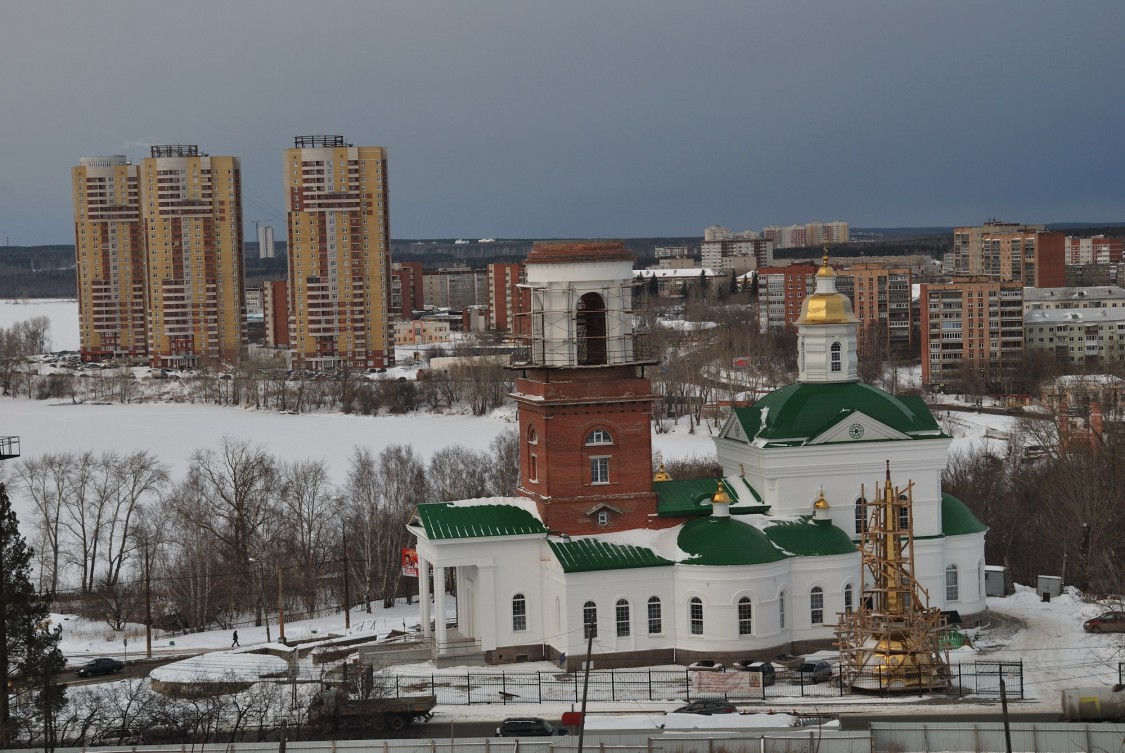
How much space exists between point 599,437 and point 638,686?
5770mm

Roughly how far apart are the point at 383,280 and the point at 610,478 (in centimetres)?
8913

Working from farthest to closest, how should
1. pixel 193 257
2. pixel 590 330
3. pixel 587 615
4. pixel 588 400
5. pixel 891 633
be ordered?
pixel 193 257 → pixel 590 330 → pixel 588 400 → pixel 587 615 → pixel 891 633

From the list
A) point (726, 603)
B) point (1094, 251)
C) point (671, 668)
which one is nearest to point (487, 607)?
point (671, 668)

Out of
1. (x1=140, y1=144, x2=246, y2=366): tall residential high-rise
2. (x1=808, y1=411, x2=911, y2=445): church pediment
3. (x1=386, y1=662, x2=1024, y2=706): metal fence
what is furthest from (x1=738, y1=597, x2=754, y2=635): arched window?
(x1=140, y1=144, x2=246, y2=366): tall residential high-rise

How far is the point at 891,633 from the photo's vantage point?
30547mm

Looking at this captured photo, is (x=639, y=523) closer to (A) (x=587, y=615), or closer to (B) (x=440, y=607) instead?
(A) (x=587, y=615)

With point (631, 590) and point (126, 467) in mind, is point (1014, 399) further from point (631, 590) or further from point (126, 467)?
point (631, 590)

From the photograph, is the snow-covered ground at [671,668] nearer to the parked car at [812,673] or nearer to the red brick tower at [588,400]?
the parked car at [812,673]

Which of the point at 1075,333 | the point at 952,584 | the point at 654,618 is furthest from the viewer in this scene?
the point at 1075,333

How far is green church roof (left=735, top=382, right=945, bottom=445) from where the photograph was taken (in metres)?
35.3

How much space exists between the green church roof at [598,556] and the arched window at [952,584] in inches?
290

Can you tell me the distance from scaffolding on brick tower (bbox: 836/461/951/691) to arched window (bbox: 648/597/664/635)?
398 centimetres

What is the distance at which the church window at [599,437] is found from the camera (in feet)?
111

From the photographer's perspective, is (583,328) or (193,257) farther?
(193,257)
